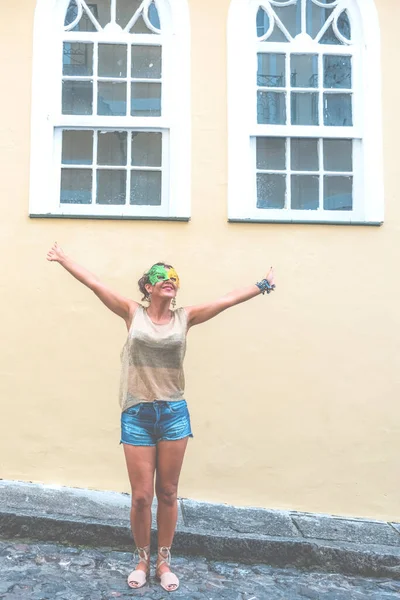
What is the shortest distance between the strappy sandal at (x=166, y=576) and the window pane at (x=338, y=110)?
4036 millimetres

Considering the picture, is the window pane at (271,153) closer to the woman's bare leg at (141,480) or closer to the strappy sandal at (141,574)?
the woman's bare leg at (141,480)

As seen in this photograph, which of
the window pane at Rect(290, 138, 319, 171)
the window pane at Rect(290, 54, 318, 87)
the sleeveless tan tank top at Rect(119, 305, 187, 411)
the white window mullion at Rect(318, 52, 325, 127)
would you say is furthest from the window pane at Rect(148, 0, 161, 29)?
the sleeveless tan tank top at Rect(119, 305, 187, 411)

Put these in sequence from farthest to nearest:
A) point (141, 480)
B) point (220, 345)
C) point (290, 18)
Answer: point (290, 18)
point (220, 345)
point (141, 480)

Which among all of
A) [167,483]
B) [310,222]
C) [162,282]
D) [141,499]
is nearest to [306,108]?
[310,222]

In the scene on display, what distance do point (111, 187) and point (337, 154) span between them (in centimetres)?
209

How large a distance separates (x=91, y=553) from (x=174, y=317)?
71.1 inches

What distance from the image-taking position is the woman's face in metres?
4.41

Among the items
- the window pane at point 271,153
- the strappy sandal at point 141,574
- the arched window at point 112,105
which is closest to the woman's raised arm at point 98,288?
the strappy sandal at point 141,574

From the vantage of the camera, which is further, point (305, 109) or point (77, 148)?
point (305, 109)

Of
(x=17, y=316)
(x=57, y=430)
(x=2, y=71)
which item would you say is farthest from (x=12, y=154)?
(x=57, y=430)

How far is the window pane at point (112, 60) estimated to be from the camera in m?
6.40

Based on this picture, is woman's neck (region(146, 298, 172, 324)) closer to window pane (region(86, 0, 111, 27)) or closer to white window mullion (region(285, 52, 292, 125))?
white window mullion (region(285, 52, 292, 125))

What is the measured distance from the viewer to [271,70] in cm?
643

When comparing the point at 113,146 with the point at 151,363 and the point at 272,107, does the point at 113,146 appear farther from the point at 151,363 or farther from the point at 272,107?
the point at 151,363
